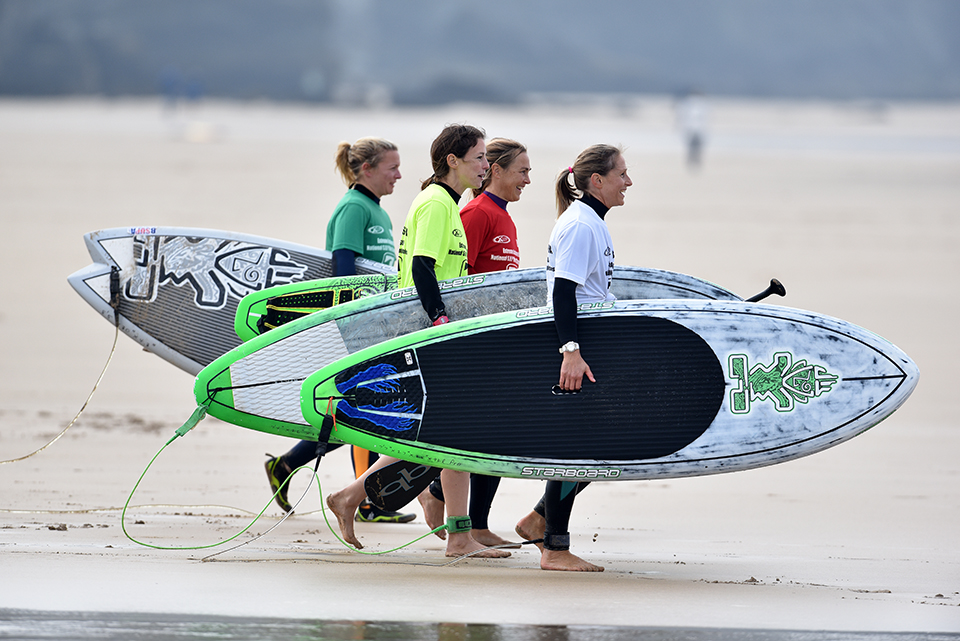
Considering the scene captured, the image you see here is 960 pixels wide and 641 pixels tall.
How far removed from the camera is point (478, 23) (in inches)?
4040

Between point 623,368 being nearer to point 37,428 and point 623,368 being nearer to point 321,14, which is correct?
point 37,428

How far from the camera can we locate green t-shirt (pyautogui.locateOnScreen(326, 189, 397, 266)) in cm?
571

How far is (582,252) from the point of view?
4.44 m

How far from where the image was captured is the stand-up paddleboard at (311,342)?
16.5 ft

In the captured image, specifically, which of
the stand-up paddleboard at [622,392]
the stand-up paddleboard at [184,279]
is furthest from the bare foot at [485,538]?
the stand-up paddleboard at [184,279]

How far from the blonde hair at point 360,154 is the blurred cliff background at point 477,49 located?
59.5m

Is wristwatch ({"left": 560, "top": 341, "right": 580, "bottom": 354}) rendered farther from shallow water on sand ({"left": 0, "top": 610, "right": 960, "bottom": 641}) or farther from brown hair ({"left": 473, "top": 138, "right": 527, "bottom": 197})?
shallow water on sand ({"left": 0, "top": 610, "right": 960, "bottom": 641})

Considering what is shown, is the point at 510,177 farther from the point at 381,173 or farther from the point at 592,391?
the point at 592,391

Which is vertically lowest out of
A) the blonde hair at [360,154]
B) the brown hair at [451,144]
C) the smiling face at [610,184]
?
the smiling face at [610,184]

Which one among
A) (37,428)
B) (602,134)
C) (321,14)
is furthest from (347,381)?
(321,14)

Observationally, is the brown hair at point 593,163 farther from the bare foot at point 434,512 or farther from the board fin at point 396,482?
the bare foot at point 434,512

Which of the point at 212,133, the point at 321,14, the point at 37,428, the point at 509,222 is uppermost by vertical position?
the point at 321,14

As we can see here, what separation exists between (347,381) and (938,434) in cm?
431

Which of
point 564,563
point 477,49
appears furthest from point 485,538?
point 477,49
